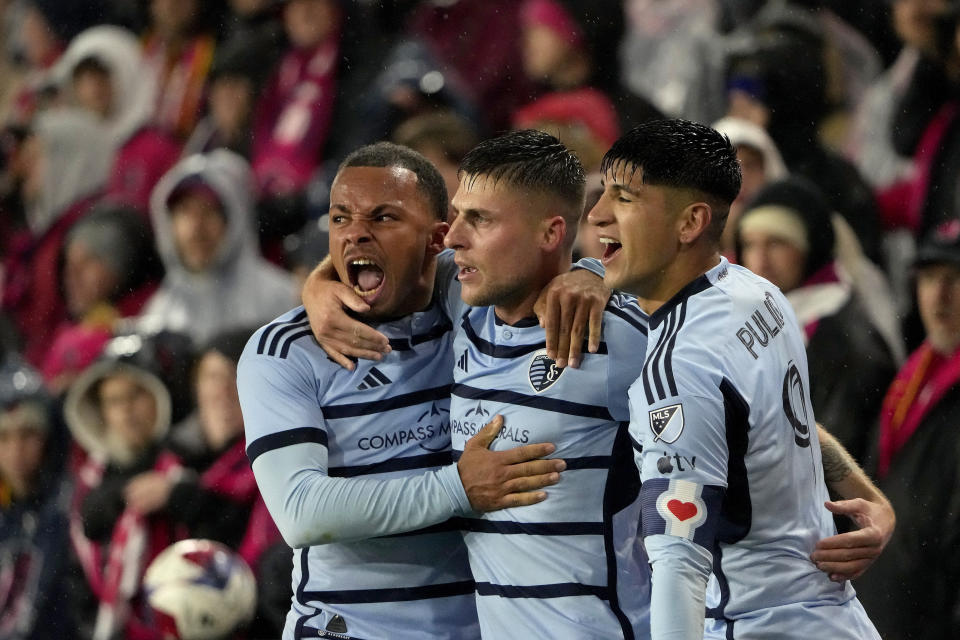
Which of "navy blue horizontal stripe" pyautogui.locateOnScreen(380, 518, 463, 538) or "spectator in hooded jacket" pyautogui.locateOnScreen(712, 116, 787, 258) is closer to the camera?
"navy blue horizontal stripe" pyautogui.locateOnScreen(380, 518, 463, 538)

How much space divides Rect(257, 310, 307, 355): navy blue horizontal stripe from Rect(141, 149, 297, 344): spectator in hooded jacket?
2.90m

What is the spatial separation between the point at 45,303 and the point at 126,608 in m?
2.32

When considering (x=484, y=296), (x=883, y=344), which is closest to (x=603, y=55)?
(x=883, y=344)

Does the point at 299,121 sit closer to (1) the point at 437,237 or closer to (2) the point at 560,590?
(1) the point at 437,237

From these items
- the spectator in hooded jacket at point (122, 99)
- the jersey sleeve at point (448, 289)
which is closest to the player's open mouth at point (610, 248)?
the jersey sleeve at point (448, 289)

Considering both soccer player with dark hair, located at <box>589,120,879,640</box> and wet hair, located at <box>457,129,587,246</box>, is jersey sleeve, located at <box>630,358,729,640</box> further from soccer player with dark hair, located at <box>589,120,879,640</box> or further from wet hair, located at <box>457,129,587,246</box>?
wet hair, located at <box>457,129,587,246</box>

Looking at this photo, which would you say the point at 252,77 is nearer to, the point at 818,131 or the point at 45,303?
the point at 45,303

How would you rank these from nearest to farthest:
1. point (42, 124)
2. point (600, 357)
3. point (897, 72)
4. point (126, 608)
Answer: point (600, 357) < point (897, 72) < point (126, 608) < point (42, 124)

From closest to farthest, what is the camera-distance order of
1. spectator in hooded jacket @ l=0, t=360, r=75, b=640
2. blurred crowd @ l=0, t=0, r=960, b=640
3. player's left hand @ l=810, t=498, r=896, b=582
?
player's left hand @ l=810, t=498, r=896, b=582, blurred crowd @ l=0, t=0, r=960, b=640, spectator in hooded jacket @ l=0, t=360, r=75, b=640

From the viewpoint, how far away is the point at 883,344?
4.43m

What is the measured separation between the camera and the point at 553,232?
2719 millimetres

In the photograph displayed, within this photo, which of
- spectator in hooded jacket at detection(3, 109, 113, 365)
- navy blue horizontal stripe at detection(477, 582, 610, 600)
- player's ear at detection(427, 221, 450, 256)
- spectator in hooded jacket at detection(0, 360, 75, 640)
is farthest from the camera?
spectator in hooded jacket at detection(3, 109, 113, 365)

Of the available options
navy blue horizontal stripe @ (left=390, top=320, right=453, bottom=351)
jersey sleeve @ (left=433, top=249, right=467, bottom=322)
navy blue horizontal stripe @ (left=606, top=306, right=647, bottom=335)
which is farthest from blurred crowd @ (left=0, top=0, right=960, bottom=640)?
navy blue horizontal stripe @ (left=606, top=306, right=647, bottom=335)

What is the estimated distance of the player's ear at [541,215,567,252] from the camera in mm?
2711
